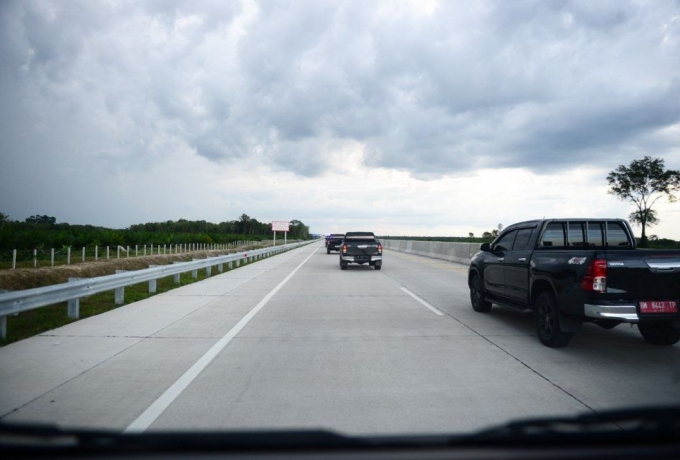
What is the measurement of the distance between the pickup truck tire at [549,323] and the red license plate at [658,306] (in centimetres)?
105

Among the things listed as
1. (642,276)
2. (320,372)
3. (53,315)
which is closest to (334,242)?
(53,315)

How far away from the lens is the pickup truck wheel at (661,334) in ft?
23.7

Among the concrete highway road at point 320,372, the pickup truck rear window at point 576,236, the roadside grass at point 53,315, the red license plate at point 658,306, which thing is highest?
the pickup truck rear window at point 576,236

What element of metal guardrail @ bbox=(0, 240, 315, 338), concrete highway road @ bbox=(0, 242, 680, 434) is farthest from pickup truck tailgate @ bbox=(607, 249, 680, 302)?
metal guardrail @ bbox=(0, 240, 315, 338)

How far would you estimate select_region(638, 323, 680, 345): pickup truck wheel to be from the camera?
23.7 ft

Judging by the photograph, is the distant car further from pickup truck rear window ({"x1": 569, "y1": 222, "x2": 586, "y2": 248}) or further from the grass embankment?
pickup truck rear window ({"x1": 569, "y1": 222, "x2": 586, "y2": 248})

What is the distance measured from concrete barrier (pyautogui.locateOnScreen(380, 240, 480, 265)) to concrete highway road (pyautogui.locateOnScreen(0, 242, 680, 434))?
727 inches

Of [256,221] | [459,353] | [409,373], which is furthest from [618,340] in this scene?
[256,221]

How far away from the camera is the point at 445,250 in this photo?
3444 cm

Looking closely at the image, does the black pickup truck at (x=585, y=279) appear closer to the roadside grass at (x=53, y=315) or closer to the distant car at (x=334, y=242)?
the roadside grass at (x=53, y=315)

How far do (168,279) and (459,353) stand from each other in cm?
1435

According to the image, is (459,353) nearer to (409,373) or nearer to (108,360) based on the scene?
(409,373)

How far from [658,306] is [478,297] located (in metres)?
4.46

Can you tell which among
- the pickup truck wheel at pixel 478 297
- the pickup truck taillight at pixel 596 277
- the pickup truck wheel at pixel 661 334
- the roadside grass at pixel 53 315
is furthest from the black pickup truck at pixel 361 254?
the pickup truck taillight at pixel 596 277
